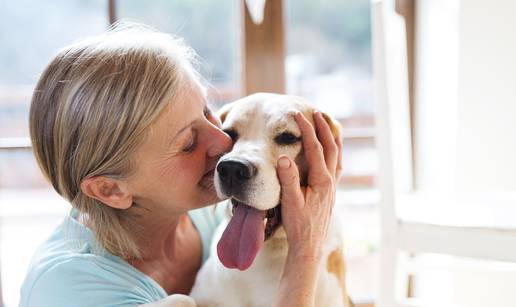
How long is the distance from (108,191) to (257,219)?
0.28 m

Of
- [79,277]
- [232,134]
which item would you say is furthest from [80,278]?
[232,134]

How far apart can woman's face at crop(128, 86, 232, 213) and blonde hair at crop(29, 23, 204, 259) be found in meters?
0.02

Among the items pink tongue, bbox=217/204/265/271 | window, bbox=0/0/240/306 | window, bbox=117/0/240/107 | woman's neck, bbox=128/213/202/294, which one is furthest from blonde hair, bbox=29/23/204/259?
window, bbox=117/0/240/107

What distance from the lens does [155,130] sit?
38.5 inches

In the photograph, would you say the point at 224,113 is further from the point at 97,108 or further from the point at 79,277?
the point at 79,277

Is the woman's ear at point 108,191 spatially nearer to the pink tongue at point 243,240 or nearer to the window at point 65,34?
the pink tongue at point 243,240

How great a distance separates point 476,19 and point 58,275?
1.50m

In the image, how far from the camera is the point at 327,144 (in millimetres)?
1022

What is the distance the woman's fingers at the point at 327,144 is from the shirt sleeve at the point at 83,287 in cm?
41

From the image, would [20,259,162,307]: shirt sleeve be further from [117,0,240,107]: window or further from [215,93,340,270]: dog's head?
[117,0,240,107]: window

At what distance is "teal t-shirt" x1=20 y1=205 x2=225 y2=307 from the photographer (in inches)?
36.9

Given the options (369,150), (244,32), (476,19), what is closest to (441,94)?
(476,19)

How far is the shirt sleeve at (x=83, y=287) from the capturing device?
3.06 feet

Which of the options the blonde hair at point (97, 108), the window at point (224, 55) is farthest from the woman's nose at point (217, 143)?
the window at point (224, 55)
